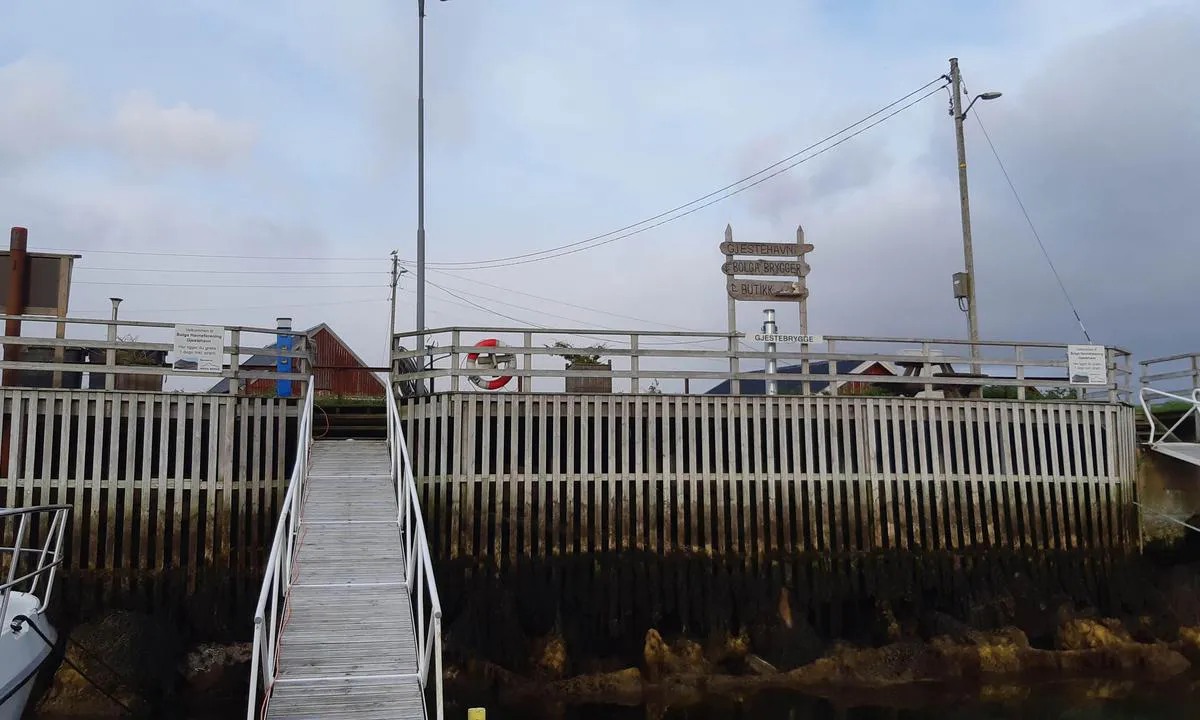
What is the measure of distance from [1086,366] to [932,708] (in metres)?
7.71

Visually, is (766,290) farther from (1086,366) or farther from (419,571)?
(419,571)

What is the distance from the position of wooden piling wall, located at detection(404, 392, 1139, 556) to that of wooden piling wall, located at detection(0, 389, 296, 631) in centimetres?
262

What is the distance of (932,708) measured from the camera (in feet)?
38.8

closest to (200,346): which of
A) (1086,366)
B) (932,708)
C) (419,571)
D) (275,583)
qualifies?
(275,583)

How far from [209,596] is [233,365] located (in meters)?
3.41

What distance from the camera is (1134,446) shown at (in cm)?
1557

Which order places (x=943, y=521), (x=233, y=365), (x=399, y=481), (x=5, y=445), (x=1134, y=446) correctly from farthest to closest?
(x=1134, y=446), (x=943, y=521), (x=233, y=365), (x=5, y=445), (x=399, y=481)

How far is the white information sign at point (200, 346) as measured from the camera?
1244 centimetres

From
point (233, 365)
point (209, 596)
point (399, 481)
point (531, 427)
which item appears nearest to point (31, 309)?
point (233, 365)

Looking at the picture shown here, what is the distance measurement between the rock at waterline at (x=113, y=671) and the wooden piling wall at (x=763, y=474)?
3874mm

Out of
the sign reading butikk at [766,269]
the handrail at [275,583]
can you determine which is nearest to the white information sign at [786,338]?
the sign reading butikk at [766,269]

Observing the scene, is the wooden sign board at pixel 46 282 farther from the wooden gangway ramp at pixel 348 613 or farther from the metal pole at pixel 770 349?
the metal pole at pixel 770 349

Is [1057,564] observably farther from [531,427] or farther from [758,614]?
[531,427]

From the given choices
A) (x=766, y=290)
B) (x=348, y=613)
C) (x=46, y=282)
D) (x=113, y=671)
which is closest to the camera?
(x=348, y=613)
